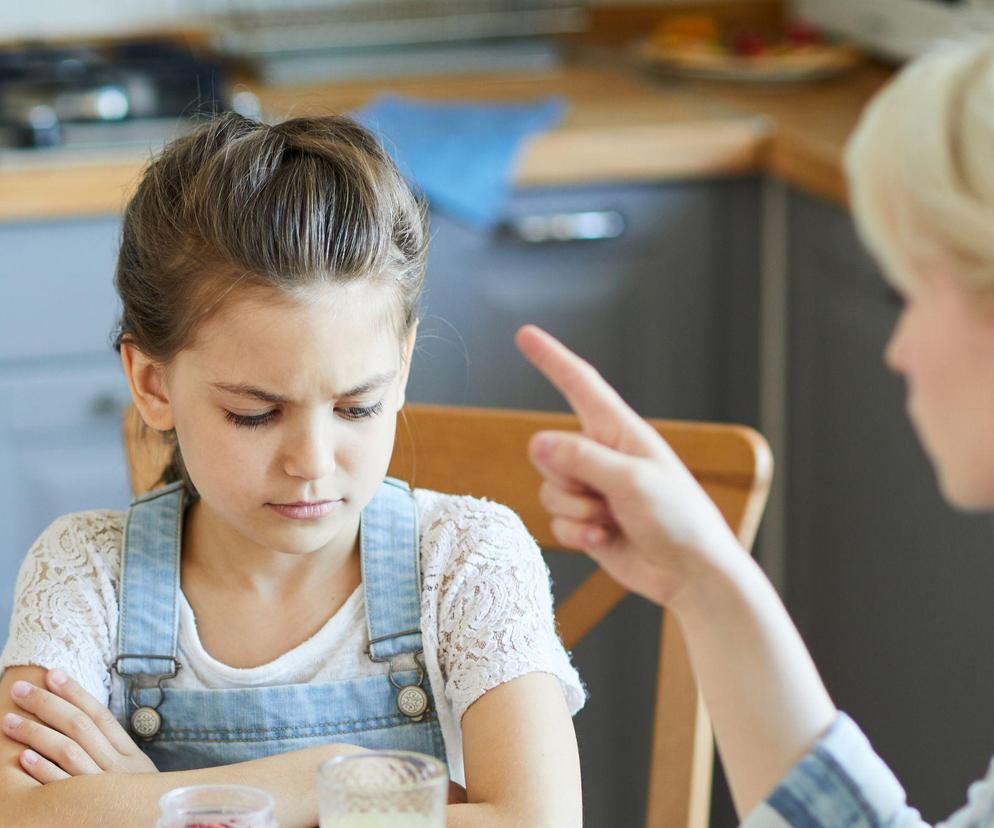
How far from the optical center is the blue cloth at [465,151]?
2.07 meters

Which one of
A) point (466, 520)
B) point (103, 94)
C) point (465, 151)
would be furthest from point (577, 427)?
point (103, 94)

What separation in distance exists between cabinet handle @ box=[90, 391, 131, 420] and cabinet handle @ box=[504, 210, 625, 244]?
23.0 inches

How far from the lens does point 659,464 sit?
782mm

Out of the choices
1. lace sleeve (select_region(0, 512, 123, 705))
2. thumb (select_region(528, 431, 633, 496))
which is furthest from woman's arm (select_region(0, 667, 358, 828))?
thumb (select_region(528, 431, 633, 496))

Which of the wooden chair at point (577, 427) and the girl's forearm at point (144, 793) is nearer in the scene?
the girl's forearm at point (144, 793)

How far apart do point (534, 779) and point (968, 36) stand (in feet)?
4.91

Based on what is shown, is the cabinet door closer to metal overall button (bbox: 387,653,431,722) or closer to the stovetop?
the stovetop

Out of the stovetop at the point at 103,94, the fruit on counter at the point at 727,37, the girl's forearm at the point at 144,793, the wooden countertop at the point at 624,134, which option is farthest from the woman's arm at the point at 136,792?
the fruit on counter at the point at 727,37

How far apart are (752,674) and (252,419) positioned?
412 mm

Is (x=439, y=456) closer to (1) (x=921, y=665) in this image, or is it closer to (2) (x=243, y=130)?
(2) (x=243, y=130)

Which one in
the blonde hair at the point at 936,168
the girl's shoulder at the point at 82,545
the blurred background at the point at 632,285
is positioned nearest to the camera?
the blonde hair at the point at 936,168

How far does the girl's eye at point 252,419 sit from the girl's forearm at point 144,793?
0.74 feet

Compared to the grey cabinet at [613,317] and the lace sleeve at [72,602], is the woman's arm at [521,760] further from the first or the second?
the grey cabinet at [613,317]

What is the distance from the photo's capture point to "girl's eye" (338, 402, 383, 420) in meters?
1.07
